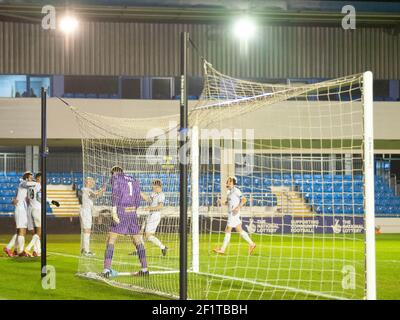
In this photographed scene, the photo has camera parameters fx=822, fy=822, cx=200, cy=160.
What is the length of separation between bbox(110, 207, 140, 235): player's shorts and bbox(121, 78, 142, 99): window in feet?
67.7

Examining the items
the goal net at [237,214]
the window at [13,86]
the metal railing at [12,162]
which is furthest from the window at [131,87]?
the metal railing at [12,162]

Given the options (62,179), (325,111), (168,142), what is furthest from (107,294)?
(62,179)

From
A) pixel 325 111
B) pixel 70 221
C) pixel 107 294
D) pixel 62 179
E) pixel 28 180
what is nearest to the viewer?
pixel 107 294

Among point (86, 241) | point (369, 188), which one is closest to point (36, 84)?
point (86, 241)

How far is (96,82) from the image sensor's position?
34125 mm

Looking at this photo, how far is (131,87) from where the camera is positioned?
33906 mm

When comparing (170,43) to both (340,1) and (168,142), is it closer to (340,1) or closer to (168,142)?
(340,1)

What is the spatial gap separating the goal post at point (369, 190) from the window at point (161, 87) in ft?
79.2

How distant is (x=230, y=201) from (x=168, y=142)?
4008mm

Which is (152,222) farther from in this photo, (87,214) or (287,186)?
(287,186)

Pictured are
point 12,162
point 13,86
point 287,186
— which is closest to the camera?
point 13,86

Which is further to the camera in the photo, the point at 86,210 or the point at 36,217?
the point at 86,210

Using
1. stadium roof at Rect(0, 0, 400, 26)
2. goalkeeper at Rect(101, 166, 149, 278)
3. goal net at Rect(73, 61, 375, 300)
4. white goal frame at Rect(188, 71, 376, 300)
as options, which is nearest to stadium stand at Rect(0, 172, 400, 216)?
goal net at Rect(73, 61, 375, 300)

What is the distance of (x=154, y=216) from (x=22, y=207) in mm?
3372
